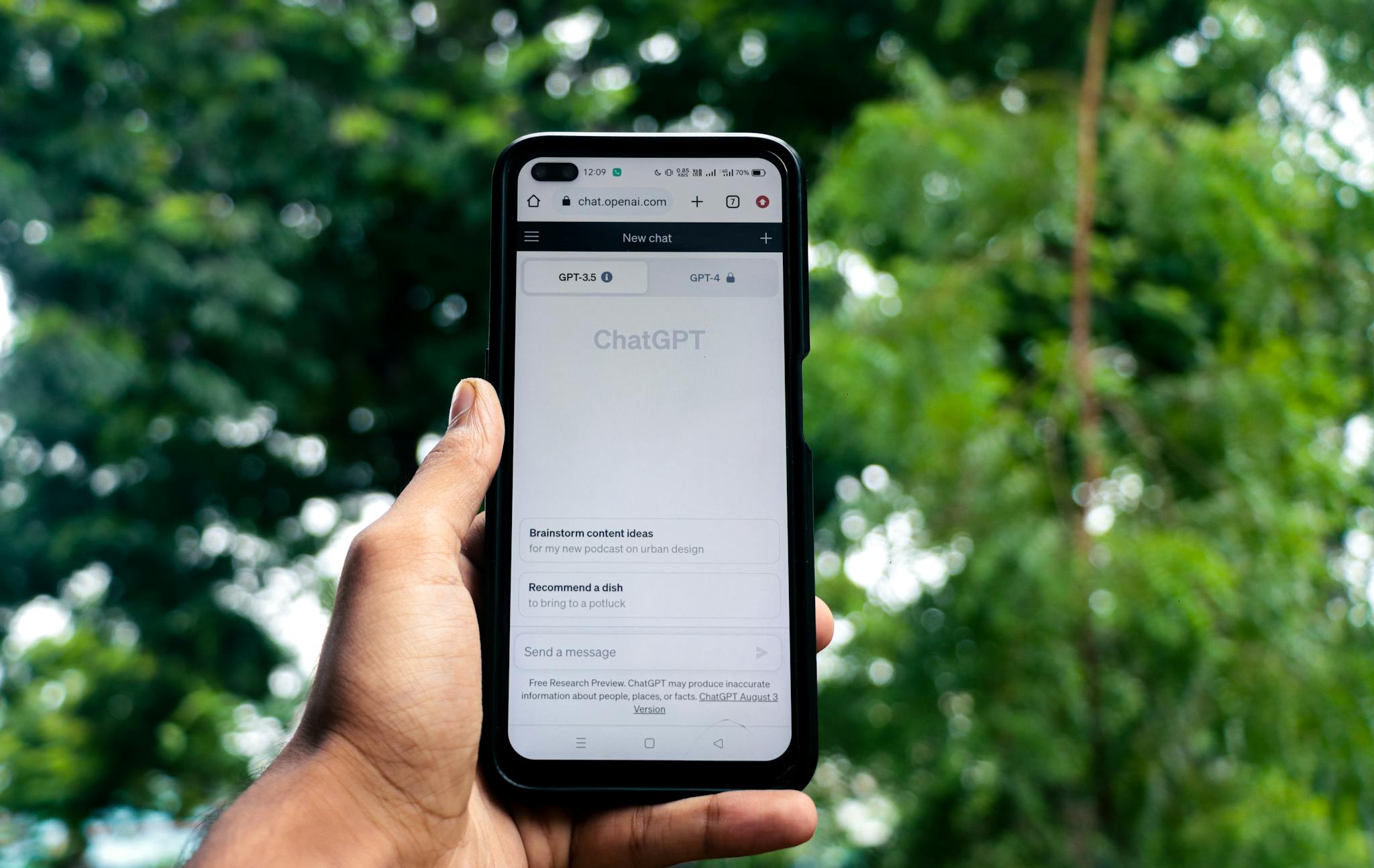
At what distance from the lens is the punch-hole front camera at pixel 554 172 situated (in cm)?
94

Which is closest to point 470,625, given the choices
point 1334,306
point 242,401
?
point 1334,306

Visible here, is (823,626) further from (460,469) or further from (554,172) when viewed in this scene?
(554,172)

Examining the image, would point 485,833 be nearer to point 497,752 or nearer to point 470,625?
point 497,752

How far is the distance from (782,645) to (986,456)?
0.44 m

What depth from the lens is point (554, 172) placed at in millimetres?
938

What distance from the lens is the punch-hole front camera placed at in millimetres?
937

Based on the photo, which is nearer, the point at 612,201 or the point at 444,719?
the point at 444,719

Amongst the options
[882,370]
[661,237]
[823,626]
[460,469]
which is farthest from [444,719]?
[882,370]

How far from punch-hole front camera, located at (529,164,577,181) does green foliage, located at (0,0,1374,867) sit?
1.41ft

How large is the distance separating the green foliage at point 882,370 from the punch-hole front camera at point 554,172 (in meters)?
0.43

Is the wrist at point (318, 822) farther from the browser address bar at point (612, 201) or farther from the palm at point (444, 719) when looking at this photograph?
the browser address bar at point (612, 201)

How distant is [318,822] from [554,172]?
0.58 m

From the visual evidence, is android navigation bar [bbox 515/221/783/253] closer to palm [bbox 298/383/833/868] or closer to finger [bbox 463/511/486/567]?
palm [bbox 298/383/833/868]

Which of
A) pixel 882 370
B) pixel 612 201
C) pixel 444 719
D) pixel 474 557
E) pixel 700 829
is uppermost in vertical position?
pixel 612 201
